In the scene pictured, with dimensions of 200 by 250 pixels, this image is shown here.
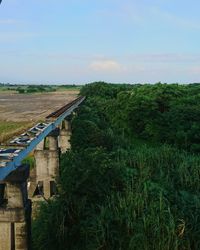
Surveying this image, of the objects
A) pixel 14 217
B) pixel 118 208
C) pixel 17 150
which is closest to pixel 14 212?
pixel 14 217

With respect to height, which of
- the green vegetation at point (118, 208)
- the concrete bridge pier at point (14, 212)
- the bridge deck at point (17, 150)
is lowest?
the green vegetation at point (118, 208)

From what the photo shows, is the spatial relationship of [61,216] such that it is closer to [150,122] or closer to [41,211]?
[41,211]

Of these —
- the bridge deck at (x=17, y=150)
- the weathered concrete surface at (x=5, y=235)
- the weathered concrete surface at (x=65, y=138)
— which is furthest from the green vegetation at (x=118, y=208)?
the weathered concrete surface at (x=65, y=138)

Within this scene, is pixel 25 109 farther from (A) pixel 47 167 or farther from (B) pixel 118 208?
(B) pixel 118 208

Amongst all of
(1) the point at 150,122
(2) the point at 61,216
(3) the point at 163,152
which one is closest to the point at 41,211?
(2) the point at 61,216

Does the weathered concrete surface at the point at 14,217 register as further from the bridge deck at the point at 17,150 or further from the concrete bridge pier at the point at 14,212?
the bridge deck at the point at 17,150

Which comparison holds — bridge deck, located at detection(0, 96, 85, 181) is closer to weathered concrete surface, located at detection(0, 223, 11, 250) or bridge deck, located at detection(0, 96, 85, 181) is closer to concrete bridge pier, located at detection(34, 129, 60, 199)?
weathered concrete surface, located at detection(0, 223, 11, 250)
